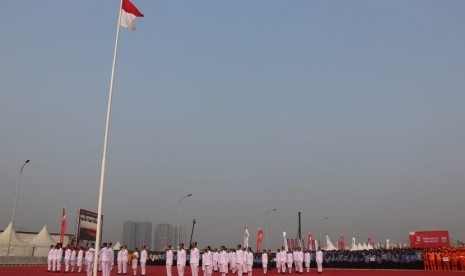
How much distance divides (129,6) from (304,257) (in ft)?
77.0

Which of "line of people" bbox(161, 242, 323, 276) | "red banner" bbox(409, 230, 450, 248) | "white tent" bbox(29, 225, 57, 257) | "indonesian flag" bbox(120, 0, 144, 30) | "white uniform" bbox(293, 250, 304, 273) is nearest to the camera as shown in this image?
"indonesian flag" bbox(120, 0, 144, 30)

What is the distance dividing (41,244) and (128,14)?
44906 mm

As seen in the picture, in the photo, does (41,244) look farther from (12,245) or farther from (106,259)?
(106,259)

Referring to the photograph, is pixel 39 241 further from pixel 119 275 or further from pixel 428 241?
pixel 428 241

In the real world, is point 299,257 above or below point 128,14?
below

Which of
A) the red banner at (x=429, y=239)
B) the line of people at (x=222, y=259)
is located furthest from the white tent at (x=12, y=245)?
the red banner at (x=429, y=239)

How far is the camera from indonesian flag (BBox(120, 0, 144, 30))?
55.8 ft

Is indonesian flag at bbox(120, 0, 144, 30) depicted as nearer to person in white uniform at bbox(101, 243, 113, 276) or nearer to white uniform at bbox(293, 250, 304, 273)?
person in white uniform at bbox(101, 243, 113, 276)

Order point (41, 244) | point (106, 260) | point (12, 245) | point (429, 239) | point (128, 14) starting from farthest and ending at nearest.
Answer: point (41, 244) → point (12, 245) → point (429, 239) → point (106, 260) → point (128, 14)

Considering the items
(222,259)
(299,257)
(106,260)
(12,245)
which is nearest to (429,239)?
(299,257)

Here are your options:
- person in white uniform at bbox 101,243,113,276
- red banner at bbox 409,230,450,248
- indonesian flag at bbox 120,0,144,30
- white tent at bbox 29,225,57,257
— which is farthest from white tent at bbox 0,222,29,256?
red banner at bbox 409,230,450,248

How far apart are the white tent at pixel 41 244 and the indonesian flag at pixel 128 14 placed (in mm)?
43508

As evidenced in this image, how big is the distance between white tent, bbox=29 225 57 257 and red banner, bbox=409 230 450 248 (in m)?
41.8

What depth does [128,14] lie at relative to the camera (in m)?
17.2
